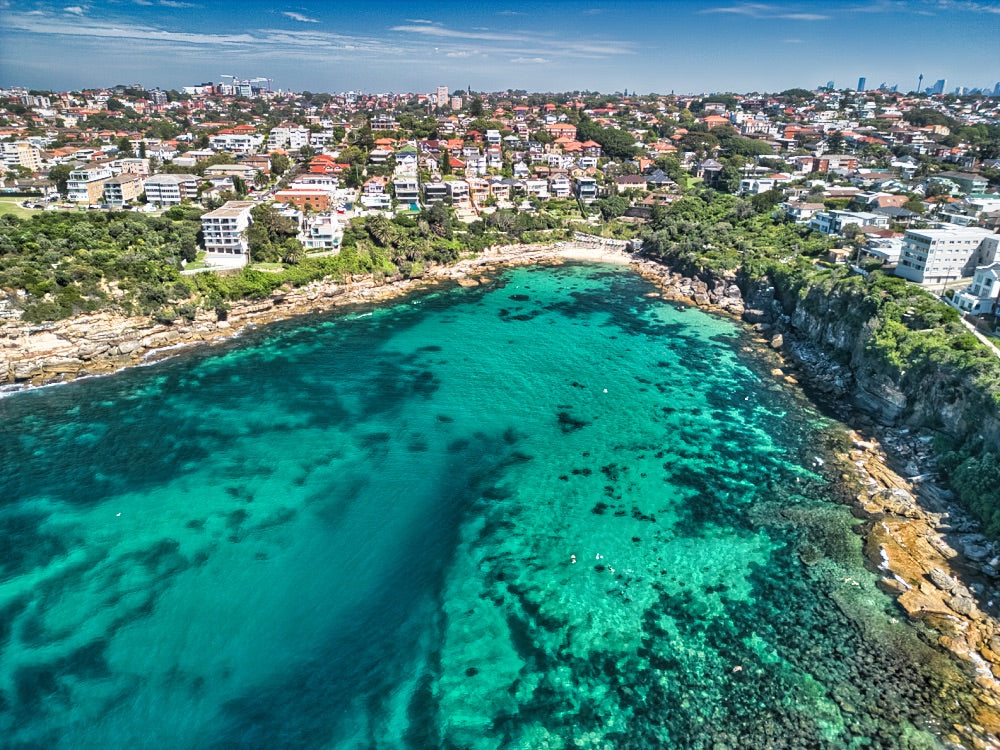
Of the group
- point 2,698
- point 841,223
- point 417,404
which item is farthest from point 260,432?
point 841,223

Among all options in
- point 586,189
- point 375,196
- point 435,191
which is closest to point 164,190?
point 375,196

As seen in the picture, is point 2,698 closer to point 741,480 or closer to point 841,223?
point 741,480

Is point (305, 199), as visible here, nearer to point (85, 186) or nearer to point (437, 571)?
point (85, 186)

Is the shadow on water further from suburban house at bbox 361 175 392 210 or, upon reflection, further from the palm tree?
suburban house at bbox 361 175 392 210

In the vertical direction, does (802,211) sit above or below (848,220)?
above

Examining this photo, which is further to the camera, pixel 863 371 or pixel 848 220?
pixel 848 220

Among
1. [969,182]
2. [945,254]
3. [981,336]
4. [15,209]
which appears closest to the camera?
[981,336]

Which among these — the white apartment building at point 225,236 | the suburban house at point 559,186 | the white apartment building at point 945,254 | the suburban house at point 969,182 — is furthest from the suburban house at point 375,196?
the suburban house at point 969,182
